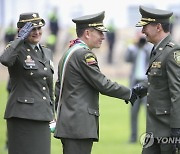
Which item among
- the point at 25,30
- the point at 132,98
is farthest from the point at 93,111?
the point at 25,30

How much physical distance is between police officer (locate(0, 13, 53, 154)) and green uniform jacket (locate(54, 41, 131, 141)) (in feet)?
1.40

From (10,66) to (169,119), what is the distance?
71.5 inches

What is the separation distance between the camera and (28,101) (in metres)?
8.40

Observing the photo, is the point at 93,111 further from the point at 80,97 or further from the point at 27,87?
the point at 27,87

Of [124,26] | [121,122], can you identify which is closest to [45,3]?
[124,26]

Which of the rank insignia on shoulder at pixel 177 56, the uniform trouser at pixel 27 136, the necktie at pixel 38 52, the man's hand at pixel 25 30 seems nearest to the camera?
the rank insignia on shoulder at pixel 177 56

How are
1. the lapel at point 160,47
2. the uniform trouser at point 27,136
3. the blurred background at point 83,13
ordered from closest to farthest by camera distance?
1. the lapel at point 160,47
2. the uniform trouser at point 27,136
3. the blurred background at point 83,13

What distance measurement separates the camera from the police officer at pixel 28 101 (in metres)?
8.38

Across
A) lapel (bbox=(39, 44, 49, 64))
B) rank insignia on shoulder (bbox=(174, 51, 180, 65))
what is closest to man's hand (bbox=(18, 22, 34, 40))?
lapel (bbox=(39, 44, 49, 64))

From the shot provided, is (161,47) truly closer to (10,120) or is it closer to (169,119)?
(169,119)

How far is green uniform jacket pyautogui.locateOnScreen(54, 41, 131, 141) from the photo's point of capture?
8.02 metres

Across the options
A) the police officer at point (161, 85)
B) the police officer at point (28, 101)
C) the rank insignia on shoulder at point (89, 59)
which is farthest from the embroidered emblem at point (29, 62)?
the police officer at point (161, 85)

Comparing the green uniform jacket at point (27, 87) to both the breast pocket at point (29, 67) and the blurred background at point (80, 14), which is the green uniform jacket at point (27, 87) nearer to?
the breast pocket at point (29, 67)

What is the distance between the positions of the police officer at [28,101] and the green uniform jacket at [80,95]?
0.43 meters
